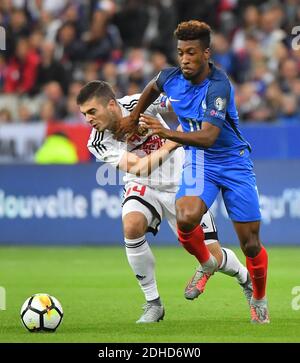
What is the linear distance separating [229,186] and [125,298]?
244cm

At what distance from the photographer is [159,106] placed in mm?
9125

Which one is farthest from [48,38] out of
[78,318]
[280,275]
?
[78,318]

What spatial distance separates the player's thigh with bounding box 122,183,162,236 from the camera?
875cm

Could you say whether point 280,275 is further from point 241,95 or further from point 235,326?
point 241,95

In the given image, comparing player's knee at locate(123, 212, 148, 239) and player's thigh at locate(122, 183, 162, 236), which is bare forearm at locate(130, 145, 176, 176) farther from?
player's knee at locate(123, 212, 148, 239)

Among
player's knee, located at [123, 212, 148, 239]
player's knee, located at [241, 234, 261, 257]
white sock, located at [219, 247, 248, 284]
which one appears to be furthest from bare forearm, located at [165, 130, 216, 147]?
white sock, located at [219, 247, 248, 284]

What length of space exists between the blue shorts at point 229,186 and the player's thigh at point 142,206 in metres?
0.47

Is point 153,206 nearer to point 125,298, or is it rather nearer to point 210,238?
point 210,238

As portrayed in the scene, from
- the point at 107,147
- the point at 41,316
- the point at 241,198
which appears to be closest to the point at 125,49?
the point at 107,147

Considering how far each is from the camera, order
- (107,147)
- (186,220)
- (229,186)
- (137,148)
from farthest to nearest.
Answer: (137,148) < (107,147) < (229,186) < (186,220)

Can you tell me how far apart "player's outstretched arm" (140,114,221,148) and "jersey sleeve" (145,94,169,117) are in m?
0.98

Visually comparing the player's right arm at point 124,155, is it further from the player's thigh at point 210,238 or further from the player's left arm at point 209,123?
the player's left arm at point 209,123

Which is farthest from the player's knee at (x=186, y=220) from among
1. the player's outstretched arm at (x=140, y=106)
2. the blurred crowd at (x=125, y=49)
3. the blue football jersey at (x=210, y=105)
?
the blurred crowd at (x=125, y=49)

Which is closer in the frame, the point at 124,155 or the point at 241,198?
the point at 241,198
